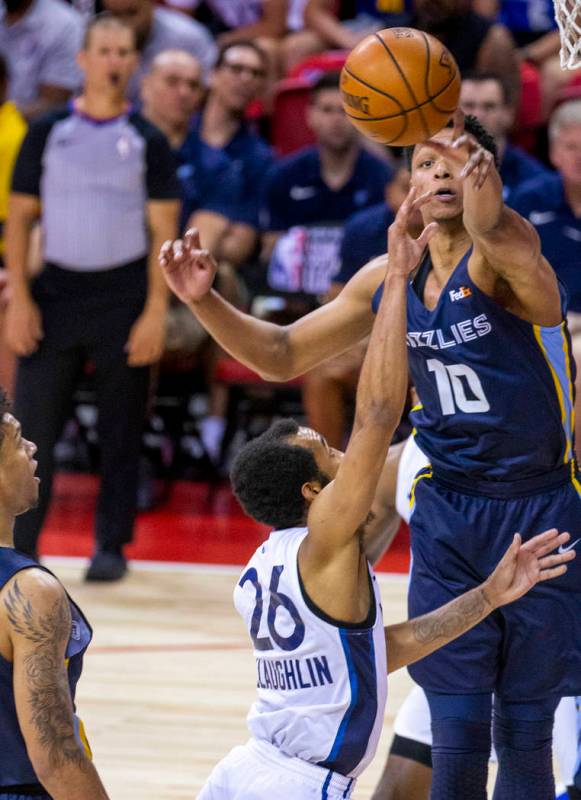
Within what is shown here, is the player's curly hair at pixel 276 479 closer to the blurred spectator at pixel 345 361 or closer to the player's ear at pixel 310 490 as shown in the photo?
the player's ear at pixel 310 490

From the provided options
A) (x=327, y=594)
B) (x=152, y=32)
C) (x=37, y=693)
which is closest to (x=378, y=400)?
(x=327, y=594)

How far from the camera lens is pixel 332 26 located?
32.7ft

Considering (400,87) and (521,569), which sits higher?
(400,87)

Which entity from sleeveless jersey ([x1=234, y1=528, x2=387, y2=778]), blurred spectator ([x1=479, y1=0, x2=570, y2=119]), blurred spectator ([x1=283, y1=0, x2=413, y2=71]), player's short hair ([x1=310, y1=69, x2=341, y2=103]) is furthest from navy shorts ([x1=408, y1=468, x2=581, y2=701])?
blurred spectator ([x1=283, y1=0, x2=413, y2=71])

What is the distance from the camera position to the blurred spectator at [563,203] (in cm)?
715

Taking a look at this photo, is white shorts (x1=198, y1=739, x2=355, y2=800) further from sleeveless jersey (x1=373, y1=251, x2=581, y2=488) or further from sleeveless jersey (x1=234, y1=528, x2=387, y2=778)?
sleeveless jersey (x1=373, y1=251, x2=581, y2=488)

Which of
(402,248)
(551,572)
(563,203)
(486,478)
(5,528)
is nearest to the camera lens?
(5,528)

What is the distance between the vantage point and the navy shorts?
11.6ft

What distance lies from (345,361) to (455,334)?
4294 millimetres

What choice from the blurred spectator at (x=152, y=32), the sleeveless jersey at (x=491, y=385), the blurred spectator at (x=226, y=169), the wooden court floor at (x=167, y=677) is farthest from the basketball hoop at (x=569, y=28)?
the blurred spectator at (x=152, y=32)

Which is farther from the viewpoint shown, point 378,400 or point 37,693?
point 378,400

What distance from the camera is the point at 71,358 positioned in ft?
23.4

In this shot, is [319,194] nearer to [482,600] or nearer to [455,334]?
[455,334]

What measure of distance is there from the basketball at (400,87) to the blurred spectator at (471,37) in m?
5.28
